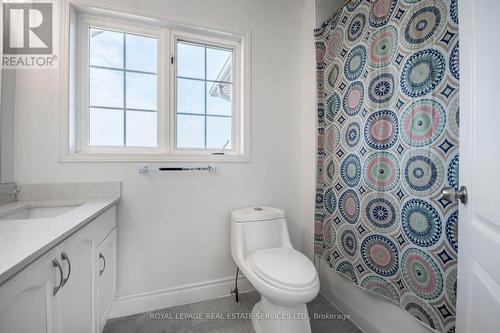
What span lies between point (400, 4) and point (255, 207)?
1.47 meters

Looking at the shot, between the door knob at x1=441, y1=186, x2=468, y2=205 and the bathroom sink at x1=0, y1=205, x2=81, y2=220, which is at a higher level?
the door knob at x1=441, y1=186, x2=468, y2=205

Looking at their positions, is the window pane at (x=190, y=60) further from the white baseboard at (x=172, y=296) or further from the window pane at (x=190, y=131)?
the white baseboard at (x=172, y=296)

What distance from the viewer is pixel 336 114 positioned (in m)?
1.44

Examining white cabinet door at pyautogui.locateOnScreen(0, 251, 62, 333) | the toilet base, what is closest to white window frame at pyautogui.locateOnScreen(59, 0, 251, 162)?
white cabinet door at pyautogui.locateOnScreen(0, 251, 62, 333)

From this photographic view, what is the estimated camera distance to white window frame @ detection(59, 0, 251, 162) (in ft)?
4.18

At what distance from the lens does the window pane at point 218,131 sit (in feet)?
5.50

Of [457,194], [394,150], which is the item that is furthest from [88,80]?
[457,194]

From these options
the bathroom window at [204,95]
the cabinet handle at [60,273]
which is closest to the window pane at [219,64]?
the bathroom window at [204,95]

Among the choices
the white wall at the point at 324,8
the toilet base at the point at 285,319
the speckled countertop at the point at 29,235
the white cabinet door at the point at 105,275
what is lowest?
the toilet base at the point at 285,319

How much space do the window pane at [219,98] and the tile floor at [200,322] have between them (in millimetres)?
1452

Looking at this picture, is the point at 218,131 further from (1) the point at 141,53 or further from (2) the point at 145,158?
(1) the point at 141,53

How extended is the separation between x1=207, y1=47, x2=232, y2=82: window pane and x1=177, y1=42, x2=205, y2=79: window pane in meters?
0.06

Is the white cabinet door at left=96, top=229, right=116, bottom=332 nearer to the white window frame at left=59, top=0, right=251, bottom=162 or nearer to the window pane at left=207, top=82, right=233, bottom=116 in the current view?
the white window frame at left=59, top=0, right=251, bottom=162

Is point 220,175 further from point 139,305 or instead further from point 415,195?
point 415,195
